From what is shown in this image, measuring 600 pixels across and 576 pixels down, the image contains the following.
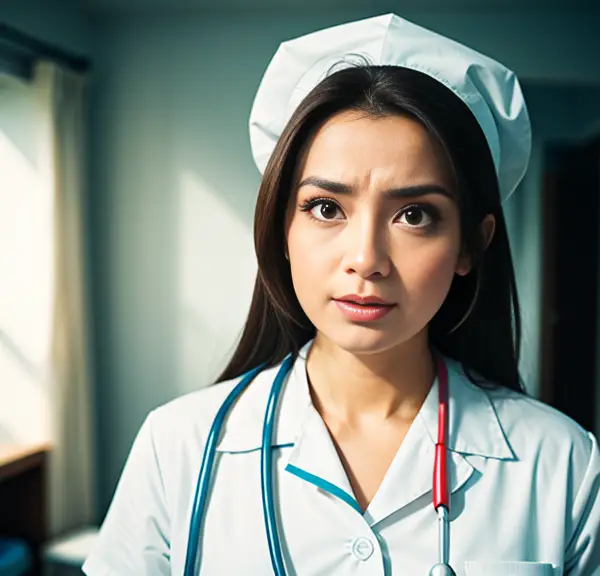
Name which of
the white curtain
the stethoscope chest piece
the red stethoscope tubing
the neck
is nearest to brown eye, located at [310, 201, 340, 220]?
the neck

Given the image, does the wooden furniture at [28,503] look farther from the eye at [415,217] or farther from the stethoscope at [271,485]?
the eye at [415,217]

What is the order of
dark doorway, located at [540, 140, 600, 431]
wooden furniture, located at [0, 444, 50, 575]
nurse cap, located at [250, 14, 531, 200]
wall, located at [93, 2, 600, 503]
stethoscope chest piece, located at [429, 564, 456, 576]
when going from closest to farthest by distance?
stethoscope chest piece, located at [429, 564, 456, 576] < nurse cap, located at [250, 14, 531, 200] < wooden furniture, located at [0, 444, 50, 575] < wall, located at [93, 2, 600, 503] < dark doorway, located at [540, 140, 600, 431]

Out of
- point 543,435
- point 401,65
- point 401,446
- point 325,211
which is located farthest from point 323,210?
point 543,435

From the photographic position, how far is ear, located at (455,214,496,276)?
100 centimetres

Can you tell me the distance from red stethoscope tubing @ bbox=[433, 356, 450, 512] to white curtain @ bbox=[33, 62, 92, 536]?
226 centimetres

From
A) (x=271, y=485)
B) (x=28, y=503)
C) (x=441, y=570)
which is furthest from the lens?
(x=28, y=503)

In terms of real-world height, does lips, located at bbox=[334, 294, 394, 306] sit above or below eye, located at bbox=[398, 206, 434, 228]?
below

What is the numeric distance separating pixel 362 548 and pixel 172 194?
2646mm

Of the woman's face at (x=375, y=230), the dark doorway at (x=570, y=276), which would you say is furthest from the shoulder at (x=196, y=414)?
the dark doorway at (x=570, y=276)

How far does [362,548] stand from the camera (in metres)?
0.89

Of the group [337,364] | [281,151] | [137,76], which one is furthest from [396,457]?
[137,76]

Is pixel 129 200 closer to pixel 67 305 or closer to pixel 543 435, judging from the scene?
pixel 67 305

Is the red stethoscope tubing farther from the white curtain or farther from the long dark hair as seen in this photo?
the white curtain

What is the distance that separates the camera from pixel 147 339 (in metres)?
3.38
